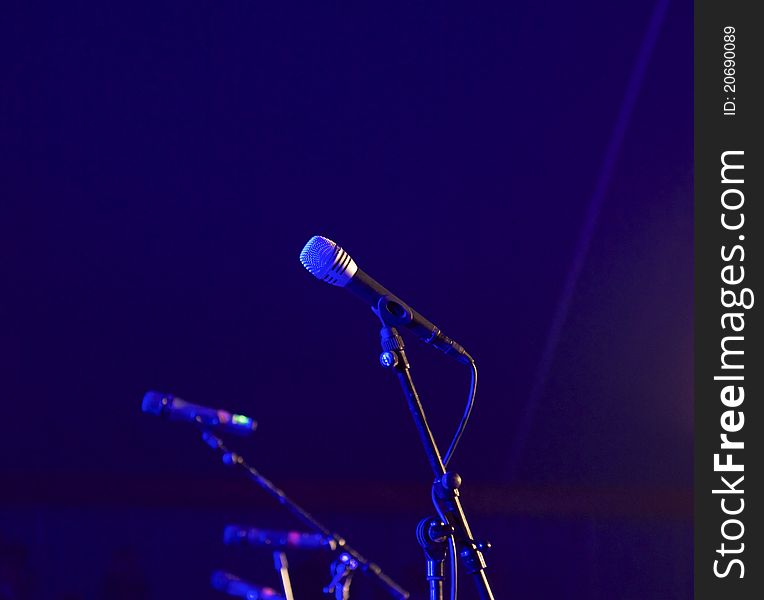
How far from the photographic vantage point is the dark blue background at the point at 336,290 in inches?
118

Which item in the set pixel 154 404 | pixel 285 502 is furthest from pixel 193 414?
pixel 285 502

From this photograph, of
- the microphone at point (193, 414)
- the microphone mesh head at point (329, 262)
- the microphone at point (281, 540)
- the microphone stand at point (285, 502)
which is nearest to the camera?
the microphone mesh head at point (329, 262)

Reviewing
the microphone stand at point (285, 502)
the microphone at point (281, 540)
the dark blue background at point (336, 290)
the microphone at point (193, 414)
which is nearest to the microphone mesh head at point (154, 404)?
the microphone at point (193, 414)

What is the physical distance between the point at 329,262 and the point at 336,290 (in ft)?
7.10

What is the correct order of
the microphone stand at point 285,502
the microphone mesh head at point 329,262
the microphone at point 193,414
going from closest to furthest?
the microphone mesh head at point 329,262 → the microphone at point 193,414 → the microphone stand at point 285,502

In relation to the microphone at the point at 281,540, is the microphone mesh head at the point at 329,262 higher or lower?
higher

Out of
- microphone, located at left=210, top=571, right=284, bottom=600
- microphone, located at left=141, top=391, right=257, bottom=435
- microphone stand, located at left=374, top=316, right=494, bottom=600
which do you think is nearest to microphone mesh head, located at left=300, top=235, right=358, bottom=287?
microphone stand, located at left=374, top=316, right=494, bottom=600

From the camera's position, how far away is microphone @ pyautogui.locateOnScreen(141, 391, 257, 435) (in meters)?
2.00

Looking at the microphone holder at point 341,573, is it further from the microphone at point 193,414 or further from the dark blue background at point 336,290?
the dark blue background at point 336,290

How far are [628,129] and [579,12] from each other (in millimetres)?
581

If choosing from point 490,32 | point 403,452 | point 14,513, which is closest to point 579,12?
point 490,32

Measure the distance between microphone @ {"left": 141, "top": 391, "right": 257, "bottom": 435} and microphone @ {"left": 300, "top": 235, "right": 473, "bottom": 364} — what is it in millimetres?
722

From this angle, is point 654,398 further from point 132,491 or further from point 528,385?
point 132,491

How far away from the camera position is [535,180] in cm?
336
